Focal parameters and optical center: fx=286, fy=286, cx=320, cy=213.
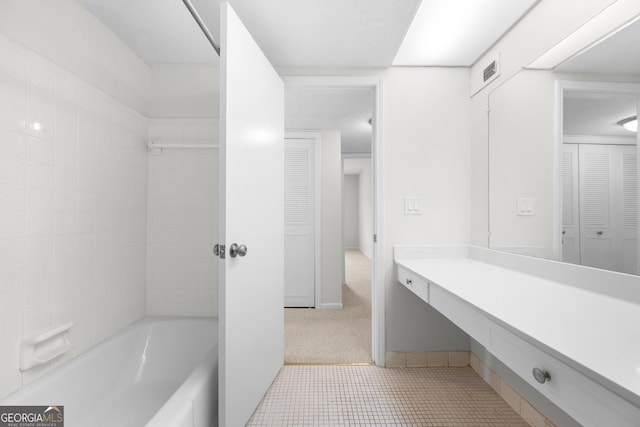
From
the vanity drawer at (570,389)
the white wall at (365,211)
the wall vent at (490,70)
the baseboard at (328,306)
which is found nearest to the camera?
the vanity drawer at (570,389)

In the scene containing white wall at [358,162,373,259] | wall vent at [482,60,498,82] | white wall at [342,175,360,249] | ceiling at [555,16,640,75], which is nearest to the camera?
ceiling at [555,16,640,75]

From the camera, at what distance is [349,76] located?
205cm

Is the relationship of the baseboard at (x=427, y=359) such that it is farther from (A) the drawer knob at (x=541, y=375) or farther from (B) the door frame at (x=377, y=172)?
(A) the drawer knob at (x=541, y=375)

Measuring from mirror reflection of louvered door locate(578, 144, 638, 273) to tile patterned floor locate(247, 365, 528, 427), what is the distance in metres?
0.98

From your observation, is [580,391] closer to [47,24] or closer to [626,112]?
[626,112]

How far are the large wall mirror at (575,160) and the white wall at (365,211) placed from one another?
18.2 feet

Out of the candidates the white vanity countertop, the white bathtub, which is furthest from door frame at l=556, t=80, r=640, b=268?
the white bathtub

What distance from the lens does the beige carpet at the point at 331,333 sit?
2176 millimetres

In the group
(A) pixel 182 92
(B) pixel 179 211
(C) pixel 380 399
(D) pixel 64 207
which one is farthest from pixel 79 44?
(C) pixel 380 399

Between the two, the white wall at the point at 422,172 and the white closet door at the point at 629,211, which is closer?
the white closet door at the point at 629,211

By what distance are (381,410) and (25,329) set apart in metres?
1.72

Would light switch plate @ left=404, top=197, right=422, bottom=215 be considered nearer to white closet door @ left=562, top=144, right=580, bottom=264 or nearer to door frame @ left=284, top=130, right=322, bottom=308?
white closet door @ left=562, top=144, right=580, bottom=264

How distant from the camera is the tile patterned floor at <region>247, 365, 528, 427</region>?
1498 millimetres

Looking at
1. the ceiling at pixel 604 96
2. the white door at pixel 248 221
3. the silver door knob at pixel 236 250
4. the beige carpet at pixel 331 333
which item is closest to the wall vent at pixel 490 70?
the ceiling at pixel 604 96
